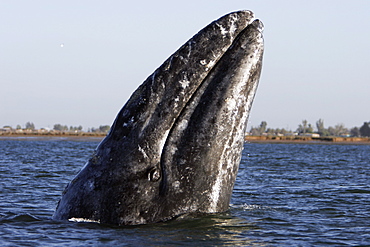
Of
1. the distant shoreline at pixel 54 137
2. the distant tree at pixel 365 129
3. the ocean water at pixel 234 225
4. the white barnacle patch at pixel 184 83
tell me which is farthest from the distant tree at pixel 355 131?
the white barnacle patch at pixel 184 83

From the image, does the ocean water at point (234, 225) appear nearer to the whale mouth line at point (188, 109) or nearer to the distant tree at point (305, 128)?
the whale mouth line at point (188, 109)

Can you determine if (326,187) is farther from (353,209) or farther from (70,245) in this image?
(70,245)

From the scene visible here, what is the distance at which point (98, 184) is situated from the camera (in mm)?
6750

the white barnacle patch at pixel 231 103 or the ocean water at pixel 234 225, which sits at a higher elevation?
the white barnacle patch at pixel 231 103

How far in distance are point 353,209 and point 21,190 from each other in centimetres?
646

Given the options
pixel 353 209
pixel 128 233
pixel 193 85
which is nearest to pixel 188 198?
pixel 128 233

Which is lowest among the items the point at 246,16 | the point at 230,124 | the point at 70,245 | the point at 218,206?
the point at 70,245

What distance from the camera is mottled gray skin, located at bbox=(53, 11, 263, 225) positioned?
6.72m

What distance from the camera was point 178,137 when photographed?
6.77m

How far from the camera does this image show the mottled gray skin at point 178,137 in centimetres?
672

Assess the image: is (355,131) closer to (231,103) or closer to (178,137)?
(231,103)

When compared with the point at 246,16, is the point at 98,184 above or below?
below

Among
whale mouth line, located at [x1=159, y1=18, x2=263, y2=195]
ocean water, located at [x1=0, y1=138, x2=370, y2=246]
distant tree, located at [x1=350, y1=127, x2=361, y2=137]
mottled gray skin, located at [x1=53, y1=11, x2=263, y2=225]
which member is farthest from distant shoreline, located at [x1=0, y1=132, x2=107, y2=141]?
distant tree, located at [x1=350, y1=127, x2=361, y2=137]

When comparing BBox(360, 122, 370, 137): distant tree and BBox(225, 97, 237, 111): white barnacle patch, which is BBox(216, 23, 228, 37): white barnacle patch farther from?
BBox(360, 122, 370, 137): distant tree
